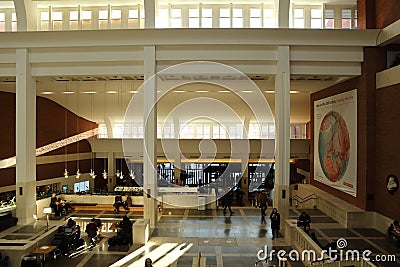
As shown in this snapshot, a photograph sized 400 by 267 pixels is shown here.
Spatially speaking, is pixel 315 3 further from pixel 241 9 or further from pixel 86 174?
pixel 86 174

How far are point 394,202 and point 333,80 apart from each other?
20.5 ft

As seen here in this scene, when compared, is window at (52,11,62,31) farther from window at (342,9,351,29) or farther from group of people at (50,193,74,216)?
window at (342,9,351,29)

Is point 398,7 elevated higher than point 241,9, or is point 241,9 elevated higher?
point 241,9

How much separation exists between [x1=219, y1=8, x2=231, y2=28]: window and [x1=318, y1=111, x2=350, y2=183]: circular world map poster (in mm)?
6731

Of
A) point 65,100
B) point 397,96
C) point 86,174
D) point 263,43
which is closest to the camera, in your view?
point 397,96

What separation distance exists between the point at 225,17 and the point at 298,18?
3.44 m

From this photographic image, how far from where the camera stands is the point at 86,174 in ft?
84.0

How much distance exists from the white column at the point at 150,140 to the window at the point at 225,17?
4.07m

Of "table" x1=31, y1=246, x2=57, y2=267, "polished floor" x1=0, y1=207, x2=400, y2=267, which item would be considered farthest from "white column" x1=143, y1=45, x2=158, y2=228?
"table" x1=31, y1=246, x2=57, y2=267

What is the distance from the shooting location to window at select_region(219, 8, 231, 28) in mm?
16047

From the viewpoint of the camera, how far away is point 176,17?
16.1 metres

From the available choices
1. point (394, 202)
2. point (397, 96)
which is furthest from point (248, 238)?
point (397, 96)

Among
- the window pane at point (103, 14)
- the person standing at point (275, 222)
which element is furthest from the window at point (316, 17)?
the window pane at point (103, 14)

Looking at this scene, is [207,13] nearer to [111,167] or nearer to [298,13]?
[298,13]
